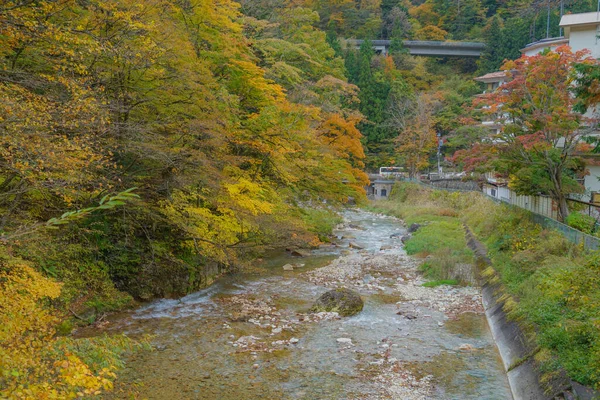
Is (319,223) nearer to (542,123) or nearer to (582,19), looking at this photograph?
(542,123)

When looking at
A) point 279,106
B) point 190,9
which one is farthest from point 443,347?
point 190,9

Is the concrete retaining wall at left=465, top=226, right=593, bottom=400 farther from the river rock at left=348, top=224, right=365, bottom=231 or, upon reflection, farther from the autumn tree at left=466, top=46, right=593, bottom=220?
the river rock at left=348, top=224, right=365, bottom=231

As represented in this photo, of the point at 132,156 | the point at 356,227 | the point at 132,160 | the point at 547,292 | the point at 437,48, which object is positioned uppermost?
the point at 437,48

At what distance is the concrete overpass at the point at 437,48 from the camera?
66.1 meters

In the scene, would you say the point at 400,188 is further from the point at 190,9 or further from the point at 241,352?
the point at 241,352

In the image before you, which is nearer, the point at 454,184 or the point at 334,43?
the point at 454,184

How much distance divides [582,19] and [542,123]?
10224 mm

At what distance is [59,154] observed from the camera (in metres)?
7.13

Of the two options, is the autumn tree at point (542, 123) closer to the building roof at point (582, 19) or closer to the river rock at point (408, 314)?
the river rock at point (408, 314)

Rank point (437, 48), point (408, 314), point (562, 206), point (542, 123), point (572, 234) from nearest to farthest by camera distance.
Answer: point (572, 234) < point (408, 314) < point (542, 123) < point (562, 206) < point (437, 48)

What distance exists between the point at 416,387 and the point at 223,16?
12.5 metres

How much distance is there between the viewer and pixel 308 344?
1112 cm

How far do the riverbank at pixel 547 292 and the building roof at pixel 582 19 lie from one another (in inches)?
358

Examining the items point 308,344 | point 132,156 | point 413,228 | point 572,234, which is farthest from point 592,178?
point 132,156
